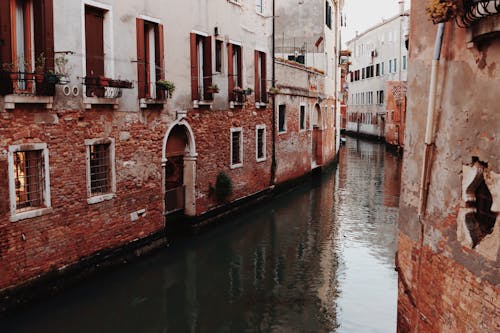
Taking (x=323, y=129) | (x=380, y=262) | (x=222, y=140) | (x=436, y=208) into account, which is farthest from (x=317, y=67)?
(x=436, y=208)

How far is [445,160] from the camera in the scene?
5633mm

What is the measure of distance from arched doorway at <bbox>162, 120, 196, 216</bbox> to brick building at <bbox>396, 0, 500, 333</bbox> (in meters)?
8.10

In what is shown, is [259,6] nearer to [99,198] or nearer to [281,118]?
[281,118]

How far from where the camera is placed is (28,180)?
31.2 ft

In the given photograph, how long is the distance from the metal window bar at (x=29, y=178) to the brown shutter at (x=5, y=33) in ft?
5.13

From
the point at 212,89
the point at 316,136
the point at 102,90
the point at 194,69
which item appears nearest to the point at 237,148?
the point at 212,89

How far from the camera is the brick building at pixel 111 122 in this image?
9.16 meters

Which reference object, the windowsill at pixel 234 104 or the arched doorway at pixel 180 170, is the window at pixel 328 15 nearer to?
the windowsill at pixel 234 104

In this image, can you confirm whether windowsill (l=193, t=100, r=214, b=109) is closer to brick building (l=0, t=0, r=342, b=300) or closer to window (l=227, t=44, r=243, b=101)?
brick building (l=0, t=0, r=342, b=300)

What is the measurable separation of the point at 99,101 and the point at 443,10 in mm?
7399

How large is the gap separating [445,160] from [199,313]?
17.8 feet

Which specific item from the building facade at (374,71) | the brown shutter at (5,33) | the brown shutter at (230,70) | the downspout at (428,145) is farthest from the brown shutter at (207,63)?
the building facade at (374,71)

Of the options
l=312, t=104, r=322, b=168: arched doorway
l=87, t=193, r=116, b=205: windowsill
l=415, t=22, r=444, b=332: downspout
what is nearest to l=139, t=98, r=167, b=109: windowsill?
l=87, t=193, r=116, b=205: windowsill

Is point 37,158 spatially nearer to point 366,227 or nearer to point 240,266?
point 240,266
